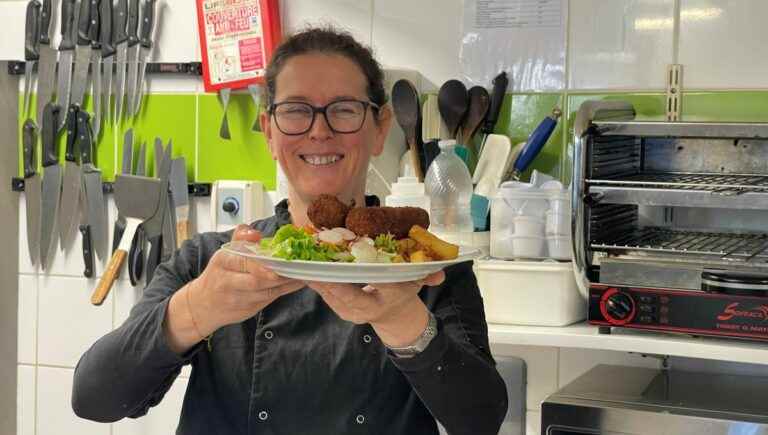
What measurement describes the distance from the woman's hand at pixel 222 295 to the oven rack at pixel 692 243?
27.3 inches

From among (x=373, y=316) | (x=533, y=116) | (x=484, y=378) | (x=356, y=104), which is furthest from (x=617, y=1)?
(x=373, y=316)

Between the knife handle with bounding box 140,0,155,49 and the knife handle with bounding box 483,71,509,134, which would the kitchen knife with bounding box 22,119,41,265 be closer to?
the knife handle with bounding box 140,0,155,49

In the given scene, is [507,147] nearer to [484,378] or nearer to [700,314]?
[700,314]

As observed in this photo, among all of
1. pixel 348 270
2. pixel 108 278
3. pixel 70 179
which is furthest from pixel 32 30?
pixel 348 270

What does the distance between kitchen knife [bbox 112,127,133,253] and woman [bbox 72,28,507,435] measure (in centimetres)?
83

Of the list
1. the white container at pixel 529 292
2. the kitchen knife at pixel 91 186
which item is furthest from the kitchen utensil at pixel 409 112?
the kitchen knife at pixel 91 186

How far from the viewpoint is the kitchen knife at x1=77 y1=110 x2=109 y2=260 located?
2.29m

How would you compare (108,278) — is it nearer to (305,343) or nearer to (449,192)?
(449,192)

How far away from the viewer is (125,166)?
2.25 m

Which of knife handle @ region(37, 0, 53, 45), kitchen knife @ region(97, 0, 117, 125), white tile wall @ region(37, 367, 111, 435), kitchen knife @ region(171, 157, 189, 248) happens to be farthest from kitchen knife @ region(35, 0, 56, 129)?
white tile wall @ region(37, 367, 111, 435)

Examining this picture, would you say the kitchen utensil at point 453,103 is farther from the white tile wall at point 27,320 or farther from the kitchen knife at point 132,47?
the white tile wall at point 27,320

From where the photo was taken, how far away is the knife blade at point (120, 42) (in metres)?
2.27

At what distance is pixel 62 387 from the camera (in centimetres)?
237

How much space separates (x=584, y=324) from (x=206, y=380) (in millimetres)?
702
